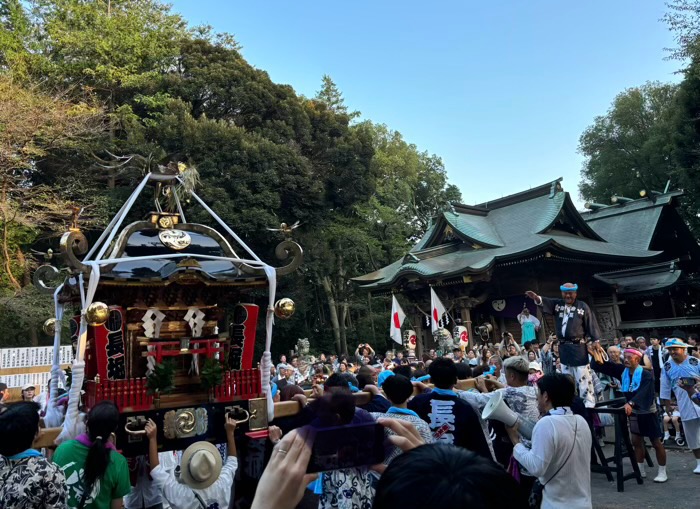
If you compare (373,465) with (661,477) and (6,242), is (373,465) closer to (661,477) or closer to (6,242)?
(661,477)

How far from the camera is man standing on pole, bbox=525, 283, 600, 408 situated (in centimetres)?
674

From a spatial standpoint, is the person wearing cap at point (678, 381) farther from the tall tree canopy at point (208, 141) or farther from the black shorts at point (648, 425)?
the tall tree canopy at point (208, 141)

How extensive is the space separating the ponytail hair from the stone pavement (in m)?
5.10

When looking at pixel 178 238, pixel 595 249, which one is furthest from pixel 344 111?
pixel 178 238

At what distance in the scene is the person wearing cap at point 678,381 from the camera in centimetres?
661

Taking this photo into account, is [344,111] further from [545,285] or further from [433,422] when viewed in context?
[433,422]

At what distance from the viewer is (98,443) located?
2.94 m

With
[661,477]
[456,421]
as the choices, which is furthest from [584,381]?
[456,421]

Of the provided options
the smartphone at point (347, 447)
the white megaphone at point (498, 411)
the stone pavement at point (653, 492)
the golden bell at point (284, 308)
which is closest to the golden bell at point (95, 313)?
the golden bell at point (284, 308)

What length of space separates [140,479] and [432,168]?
37.5 m

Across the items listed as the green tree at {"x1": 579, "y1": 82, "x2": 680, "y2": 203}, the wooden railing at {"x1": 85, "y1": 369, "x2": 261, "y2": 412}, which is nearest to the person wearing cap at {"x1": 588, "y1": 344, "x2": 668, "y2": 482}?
the wooden railing at {"x1": 85, "y1": 369, "x2": 261, "y2": 412}

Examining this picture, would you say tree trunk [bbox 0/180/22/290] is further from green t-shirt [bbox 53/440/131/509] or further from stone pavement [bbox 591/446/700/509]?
stone pavement [bbox 591/446/700/509]

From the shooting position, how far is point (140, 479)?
3.98m

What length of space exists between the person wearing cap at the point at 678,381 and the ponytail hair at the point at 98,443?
7066 millimetres
